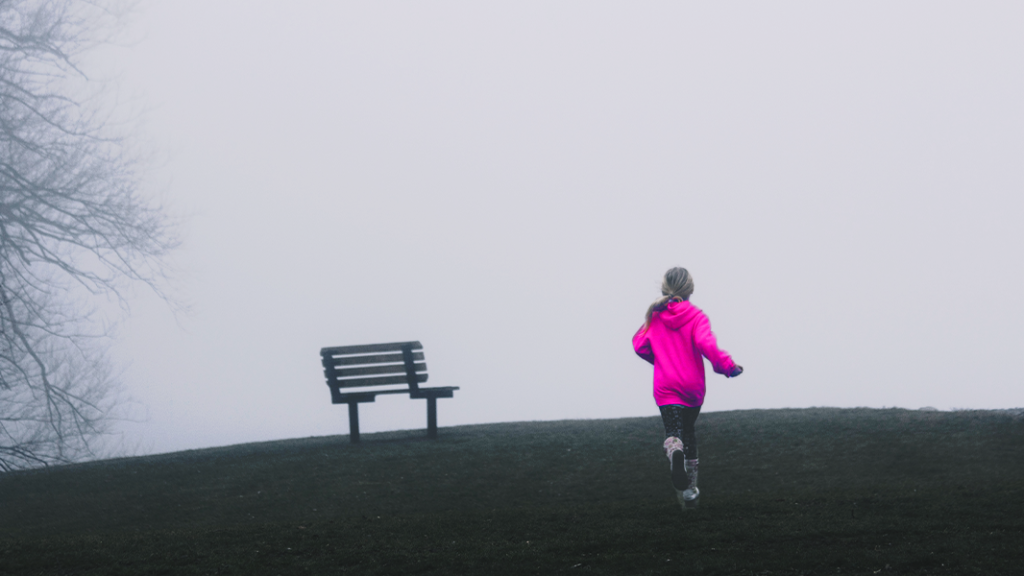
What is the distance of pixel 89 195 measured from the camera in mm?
13117

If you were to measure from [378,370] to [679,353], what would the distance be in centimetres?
513

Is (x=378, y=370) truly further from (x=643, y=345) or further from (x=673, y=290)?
(x=673, y=290)

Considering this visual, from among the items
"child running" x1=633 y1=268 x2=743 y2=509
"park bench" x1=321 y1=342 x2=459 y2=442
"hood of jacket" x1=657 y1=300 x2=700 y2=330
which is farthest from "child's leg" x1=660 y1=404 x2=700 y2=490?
"park bench" x1=321 y1=342 x2=459 y2=442

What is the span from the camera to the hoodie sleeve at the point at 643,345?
597 centimetres

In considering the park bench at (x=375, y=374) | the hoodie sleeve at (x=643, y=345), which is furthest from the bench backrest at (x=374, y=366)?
the hoodie sleeve at (x=643, y=345)

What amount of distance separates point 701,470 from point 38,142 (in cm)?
1089

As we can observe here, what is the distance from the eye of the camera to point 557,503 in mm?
6609

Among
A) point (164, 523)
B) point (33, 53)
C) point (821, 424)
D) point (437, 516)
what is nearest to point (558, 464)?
point (437, 516)

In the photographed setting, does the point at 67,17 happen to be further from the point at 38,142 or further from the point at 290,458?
the point at 290,458

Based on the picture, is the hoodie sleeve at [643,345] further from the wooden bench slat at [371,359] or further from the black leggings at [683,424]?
the wooden bench slat at [371,359]

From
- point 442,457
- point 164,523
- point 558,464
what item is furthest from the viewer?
point 442,457

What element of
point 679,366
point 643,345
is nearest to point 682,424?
point 679,366

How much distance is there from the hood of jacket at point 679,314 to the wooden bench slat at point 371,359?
4753 mm

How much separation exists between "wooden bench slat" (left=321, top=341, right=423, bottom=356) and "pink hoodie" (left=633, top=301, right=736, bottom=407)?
4.64 m
